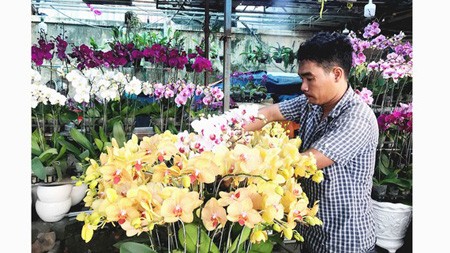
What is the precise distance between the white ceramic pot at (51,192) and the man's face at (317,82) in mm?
1301

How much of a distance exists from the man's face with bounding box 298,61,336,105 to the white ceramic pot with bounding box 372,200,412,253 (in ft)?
4.26

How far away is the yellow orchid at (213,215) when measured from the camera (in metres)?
0.68

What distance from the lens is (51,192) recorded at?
75.1 inches

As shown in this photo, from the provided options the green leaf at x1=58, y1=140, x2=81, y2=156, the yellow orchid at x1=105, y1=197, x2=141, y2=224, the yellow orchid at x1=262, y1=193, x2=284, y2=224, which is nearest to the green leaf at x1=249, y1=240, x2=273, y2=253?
the yellow orchid at x1=262, y1=193, x2=284, y2=224

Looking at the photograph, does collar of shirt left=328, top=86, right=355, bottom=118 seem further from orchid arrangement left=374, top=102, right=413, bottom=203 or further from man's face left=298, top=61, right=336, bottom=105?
orchid arrangement left=374, top=102, right=413, bottom=203

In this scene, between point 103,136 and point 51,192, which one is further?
point 103,136

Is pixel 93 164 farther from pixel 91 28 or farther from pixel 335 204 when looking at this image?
pixel 91 28

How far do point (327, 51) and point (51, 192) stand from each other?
1418mm

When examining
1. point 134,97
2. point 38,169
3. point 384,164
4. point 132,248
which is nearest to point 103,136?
point 38,169

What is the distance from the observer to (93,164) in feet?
2.50

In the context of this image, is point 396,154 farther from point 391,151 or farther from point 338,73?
point 338,73

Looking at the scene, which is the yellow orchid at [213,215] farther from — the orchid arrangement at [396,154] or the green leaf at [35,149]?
the orchid arrangement at [396,154]
